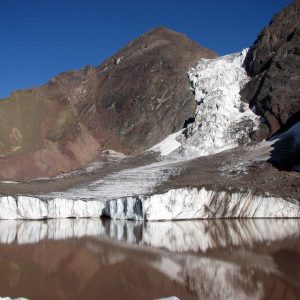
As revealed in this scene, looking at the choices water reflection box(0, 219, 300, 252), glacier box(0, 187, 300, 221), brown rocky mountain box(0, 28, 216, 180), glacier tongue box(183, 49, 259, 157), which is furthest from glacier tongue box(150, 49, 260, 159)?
water reflection box(0, 219, 300, 252)

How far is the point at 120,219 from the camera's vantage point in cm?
3328

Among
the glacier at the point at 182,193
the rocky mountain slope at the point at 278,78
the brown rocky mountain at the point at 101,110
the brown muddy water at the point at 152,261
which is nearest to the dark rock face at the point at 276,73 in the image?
the rocky mountain slope at the point at 278,78

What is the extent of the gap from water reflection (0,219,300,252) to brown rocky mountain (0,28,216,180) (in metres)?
16.9

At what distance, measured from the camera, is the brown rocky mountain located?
49594mm

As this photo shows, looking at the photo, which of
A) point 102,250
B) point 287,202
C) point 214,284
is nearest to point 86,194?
point 287,202

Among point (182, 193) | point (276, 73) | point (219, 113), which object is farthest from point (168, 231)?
point (276, 73)

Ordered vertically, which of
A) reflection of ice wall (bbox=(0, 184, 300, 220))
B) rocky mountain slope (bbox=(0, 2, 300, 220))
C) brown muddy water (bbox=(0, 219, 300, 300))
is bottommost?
brown muddy water (bbox=(0, 219, 300, 300))

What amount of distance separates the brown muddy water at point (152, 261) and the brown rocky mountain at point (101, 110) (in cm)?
2165

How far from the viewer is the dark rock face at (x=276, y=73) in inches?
1746

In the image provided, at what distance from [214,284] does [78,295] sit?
3606 mm

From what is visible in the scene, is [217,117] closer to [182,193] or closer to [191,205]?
[191,205]

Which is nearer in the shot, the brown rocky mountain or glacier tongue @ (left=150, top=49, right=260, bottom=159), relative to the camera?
glacier tongue @ (left=150, top=49, right=260, bottom=159)

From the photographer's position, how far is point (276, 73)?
160ft

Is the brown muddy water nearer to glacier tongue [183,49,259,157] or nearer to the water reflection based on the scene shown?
the water reflection
